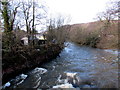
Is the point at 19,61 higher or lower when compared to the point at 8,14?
lower

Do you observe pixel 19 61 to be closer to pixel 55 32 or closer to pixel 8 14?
pixel 8 14

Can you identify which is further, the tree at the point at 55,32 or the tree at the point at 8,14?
the tree at the point at 55,32

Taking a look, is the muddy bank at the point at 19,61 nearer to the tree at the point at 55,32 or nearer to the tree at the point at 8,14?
the tree at the point at 8,14

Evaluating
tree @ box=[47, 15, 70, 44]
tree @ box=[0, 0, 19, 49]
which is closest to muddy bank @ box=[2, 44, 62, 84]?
tree @ box=[0, 0, 19, 49]

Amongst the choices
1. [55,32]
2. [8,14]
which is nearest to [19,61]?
[8,14]

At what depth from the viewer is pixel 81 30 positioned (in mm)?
30875

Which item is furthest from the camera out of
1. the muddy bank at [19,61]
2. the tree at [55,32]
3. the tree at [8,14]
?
the tree at [55,32]

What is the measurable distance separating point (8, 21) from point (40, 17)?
463 centimetres

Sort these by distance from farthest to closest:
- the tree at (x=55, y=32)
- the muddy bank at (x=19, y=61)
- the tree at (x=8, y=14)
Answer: the tree at (x=55, y=32) < the tree at (x=8, y=14) < the muddy bank at (x=19, y=61)

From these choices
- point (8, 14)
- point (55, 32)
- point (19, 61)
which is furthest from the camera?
point (55, 32)

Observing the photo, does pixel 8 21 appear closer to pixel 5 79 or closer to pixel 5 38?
pixel 5 38

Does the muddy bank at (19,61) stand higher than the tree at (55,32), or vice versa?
the tree at (55,32)

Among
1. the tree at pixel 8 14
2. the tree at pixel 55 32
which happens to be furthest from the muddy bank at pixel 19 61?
the tree at pixel 55 32

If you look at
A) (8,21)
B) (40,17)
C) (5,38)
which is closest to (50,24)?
(40,17)
